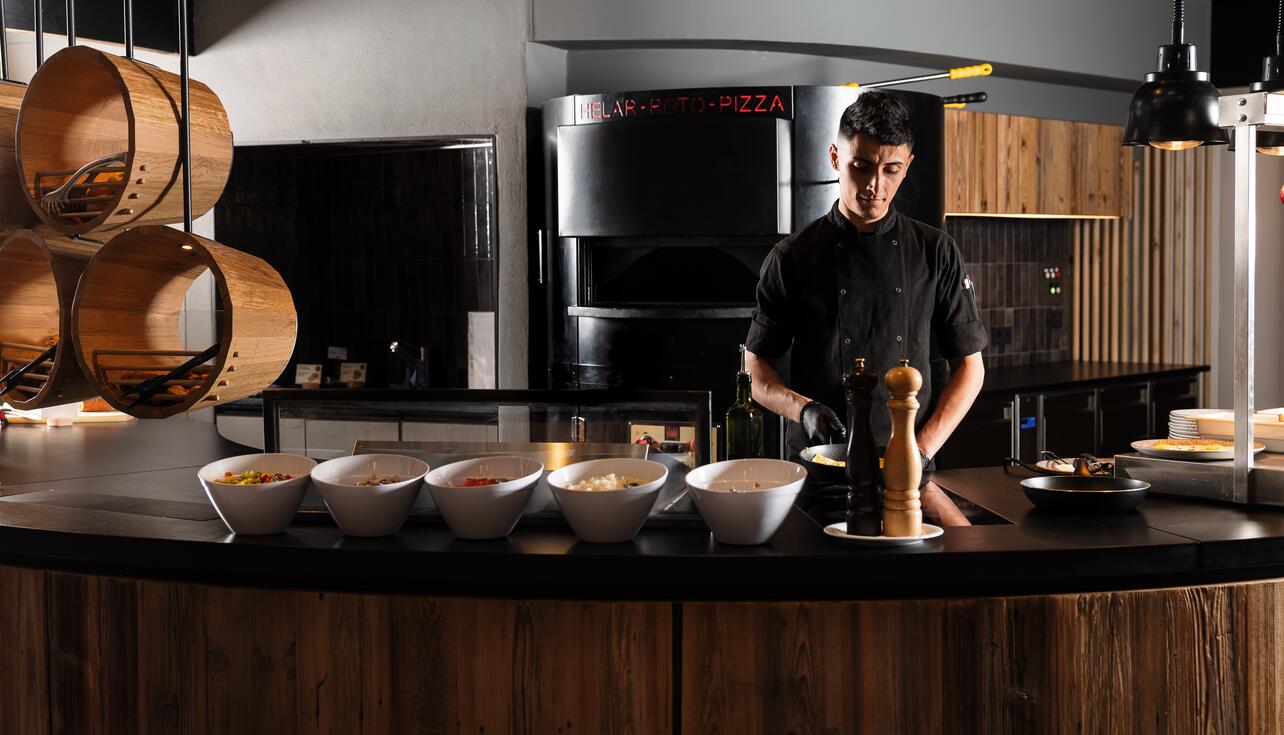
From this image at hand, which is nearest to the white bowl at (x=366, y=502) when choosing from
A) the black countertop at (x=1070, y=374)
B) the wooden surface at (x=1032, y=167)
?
the black countertop at (x=1070, y=374)

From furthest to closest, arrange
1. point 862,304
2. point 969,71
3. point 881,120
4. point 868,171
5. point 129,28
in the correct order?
point 969,71 → point 862,304 → point 868,171 → point 881,120 → point 129,28

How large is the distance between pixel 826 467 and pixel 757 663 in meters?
0.67

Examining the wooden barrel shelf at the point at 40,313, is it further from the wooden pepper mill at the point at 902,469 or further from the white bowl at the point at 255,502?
the wooden pepper mill at the point at 902,469

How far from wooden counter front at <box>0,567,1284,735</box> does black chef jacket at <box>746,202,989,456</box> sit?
3.68 ft

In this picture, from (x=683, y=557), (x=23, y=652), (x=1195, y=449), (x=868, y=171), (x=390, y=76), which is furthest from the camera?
(x=390, y=76)

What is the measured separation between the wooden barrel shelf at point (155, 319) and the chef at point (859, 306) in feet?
4.40

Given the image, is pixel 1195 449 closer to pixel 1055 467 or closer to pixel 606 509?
pixel 1055 467

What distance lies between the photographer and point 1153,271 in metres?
6.17

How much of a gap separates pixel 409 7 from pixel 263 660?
11.6 ft

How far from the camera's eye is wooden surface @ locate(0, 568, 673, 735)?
1847 mm

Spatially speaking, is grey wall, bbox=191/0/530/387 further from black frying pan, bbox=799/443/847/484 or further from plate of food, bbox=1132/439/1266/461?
plate of food, bbox=1132/439/1266/461

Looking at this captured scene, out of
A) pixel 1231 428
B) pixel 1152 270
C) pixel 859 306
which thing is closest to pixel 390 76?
pixel 859 306

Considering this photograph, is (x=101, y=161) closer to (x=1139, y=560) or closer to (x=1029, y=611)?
(x=1029, y=611)

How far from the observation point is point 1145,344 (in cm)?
Result: 616
